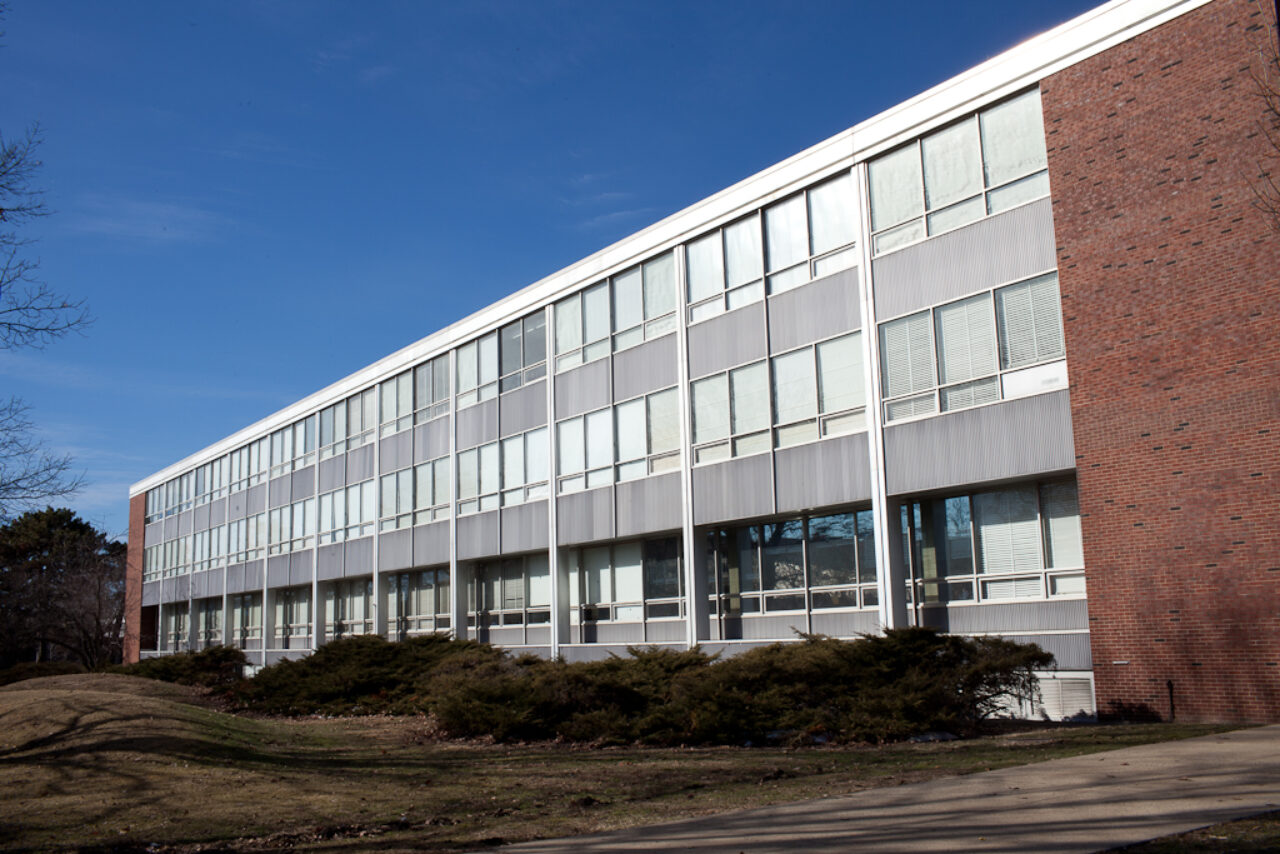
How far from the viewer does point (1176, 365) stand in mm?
15859

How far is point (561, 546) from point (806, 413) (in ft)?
32.7

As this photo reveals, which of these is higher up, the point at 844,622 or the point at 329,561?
the point at 329,561

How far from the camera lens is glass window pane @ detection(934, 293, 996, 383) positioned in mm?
18484

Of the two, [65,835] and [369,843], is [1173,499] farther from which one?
[65,835]

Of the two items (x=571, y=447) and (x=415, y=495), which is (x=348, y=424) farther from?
(x=571, y=447)

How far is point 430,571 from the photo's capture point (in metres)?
37.5

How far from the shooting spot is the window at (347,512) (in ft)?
132

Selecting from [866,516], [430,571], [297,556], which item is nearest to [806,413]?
[866,516]

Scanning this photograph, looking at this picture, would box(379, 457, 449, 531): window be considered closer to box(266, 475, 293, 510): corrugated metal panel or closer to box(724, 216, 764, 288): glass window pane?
box(266, 475, 293, 510): corrugated metal panel

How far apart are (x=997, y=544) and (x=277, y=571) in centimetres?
3568

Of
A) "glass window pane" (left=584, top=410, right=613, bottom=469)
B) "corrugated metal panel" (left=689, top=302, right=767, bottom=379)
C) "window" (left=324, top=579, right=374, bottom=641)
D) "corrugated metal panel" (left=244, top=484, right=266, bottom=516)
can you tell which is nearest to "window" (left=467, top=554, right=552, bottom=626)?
"glass window pane" (left=584, top=410, right=613, bottom=469)

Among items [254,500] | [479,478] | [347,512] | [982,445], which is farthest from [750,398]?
[254,500]

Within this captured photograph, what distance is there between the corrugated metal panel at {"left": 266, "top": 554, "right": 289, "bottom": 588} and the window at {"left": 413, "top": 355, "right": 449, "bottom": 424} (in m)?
12.8

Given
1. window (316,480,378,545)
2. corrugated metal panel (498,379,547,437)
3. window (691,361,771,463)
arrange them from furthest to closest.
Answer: window (316,480,378,545)
corrugated metal panel (498,379,547,437)
window (691,361,771,463)
